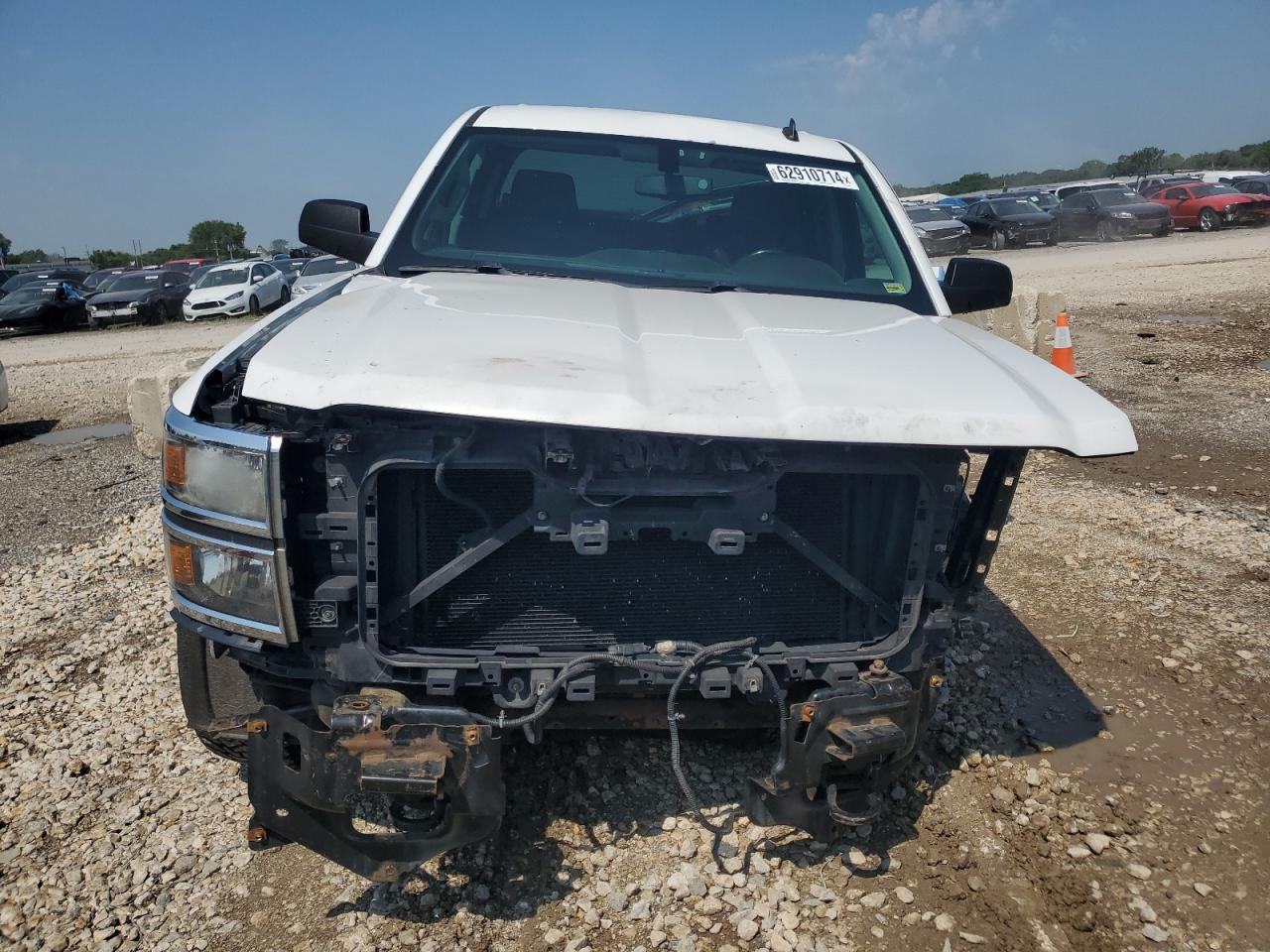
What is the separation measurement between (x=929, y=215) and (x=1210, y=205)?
28.7 ft

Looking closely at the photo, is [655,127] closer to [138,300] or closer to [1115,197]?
[138,300]

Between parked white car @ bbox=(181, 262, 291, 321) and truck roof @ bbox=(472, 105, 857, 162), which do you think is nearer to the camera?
truck roof @ bbox=(472, 105, 857, 162)

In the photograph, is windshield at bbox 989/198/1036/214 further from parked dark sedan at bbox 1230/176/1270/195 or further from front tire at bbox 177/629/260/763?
front tire at bbox 177/629/260/763

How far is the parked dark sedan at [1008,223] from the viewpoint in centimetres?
2520

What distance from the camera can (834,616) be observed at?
2.52 metres

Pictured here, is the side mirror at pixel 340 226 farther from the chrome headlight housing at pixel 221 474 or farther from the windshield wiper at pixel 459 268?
the chrome headlight housing at pixel 221 474

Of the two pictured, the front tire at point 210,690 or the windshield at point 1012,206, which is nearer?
the front tire at point 210,690

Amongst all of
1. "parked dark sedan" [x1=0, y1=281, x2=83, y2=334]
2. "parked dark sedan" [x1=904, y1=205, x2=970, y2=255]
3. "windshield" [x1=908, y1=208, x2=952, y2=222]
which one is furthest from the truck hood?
"parked dark sedan" [x1=0, y1=281, x2=83, y2=334]

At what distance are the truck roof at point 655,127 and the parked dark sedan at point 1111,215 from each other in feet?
84.4

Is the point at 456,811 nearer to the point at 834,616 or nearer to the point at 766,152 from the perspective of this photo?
the point at 834,616

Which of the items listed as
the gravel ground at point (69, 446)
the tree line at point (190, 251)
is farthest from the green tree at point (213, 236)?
the gravel ground at point (69, 446)

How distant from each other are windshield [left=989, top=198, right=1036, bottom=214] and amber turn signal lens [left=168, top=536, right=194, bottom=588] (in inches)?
1054

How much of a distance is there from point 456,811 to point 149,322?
2337 centimetres

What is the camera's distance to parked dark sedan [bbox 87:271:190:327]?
70.9ft
